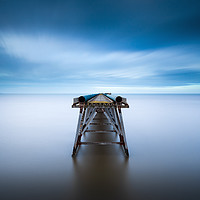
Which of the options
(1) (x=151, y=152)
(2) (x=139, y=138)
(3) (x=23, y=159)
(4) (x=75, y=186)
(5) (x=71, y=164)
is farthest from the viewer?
(2) (x=139, y=138)

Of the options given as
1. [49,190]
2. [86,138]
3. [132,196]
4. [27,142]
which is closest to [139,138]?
[86,138]

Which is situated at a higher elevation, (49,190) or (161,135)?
(161,135)

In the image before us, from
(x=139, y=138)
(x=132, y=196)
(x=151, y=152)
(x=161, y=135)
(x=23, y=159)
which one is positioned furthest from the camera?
(x=161, y=135)

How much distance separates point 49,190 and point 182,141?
11.1 feet

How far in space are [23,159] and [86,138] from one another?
1.58 m

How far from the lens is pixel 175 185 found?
1903 mm

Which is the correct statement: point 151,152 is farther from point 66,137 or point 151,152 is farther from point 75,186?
A: point 66,137

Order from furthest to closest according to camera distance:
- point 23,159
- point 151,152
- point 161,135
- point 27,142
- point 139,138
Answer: point 161,135, point 139,138, point 27,142, point 151,152, point 23,159

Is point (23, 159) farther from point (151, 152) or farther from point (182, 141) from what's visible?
point (182, 141)

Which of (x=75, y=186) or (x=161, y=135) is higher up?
(x=161, y=135)

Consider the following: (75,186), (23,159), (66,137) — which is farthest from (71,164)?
(66,137)

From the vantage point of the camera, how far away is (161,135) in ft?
13.6

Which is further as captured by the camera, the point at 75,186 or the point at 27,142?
the point at 27,142

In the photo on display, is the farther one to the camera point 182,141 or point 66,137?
point 66,137
